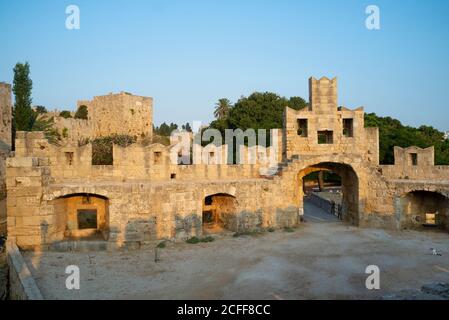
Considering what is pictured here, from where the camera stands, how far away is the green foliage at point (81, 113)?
46891mm

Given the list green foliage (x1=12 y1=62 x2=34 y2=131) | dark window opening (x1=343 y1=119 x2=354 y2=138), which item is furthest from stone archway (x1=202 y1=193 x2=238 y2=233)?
green foliage (x1=12 y1=62 x2=34 y2=131)

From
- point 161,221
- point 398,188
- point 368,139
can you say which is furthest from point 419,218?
point 161,221

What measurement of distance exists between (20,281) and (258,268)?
250 inches

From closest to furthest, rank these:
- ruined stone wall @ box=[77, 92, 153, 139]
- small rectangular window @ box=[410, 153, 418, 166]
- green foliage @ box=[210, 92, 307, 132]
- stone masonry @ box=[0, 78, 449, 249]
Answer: stone masonry @ box=[0, 78, 449, 249]
small rectangular window @ box=[410, 153, 418, 166]
green foliage @ box=[210, 92, 307, 132]
ruined stone wall @ box=[77, 92, 153, 139]

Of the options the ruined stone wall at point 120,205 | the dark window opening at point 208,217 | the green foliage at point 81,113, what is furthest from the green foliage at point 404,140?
the green foliage at point 81,113

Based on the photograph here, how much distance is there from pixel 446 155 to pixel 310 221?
19.1 m

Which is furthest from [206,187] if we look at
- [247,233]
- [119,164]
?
[119,164]

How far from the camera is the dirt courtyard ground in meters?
9.23

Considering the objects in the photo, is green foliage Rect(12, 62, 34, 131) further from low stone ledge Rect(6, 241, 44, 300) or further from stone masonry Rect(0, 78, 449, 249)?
low stone ledge Rect(6, 241, 44, 300)

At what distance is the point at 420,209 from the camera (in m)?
18.0

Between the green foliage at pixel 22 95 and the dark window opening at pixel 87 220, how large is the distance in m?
13.1

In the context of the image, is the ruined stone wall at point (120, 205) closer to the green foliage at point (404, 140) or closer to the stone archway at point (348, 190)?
the stone archway at point (348, 190)

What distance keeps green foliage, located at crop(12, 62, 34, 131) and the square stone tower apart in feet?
2.64
